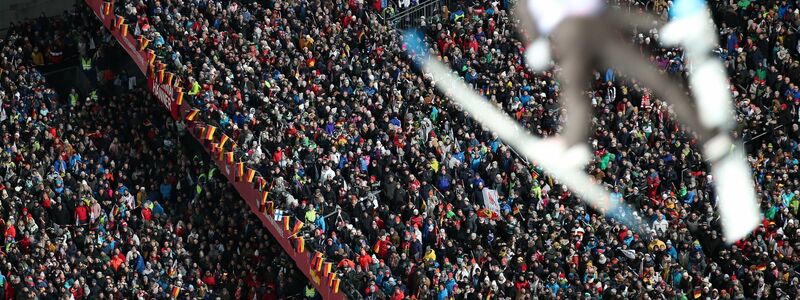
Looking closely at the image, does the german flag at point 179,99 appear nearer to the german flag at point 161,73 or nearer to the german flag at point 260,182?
the german flag at point 161,73

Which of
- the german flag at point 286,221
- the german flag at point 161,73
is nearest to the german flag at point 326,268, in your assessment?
the german flag at point 286,221

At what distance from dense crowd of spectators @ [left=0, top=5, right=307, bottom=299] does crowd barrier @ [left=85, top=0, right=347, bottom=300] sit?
68cm

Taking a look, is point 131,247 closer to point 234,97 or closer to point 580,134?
point 234,97

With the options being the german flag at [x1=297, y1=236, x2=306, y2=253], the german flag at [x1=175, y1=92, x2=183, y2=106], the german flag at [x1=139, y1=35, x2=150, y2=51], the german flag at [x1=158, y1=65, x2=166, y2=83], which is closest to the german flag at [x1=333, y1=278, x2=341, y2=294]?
the german flag at [x1=297, y1=236, x2=306, y2=253]

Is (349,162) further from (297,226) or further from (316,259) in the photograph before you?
(316,259)

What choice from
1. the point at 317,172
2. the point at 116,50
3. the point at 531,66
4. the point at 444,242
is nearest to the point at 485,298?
the point at 444,242

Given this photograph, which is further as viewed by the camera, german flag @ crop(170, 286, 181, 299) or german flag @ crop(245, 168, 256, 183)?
german flag @ crop(245, 168, 256, 183)

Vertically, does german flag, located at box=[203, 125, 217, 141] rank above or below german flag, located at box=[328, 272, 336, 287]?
above

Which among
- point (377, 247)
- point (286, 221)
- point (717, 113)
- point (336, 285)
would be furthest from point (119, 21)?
point (717, 113)

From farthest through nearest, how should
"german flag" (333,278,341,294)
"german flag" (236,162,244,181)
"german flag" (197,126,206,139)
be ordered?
"german flag" (197,126,206,139) < "german flag" (236,162,244,181) < "german flag" (333,278,341,294)

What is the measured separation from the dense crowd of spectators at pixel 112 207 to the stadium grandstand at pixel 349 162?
0.07 metres

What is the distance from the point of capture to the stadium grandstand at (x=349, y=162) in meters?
58.2

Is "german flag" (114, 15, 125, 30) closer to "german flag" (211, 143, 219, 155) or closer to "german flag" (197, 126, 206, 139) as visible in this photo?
"german flag" (197, 126, 206, 139)

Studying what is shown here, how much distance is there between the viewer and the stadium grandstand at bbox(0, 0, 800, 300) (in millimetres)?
58219
